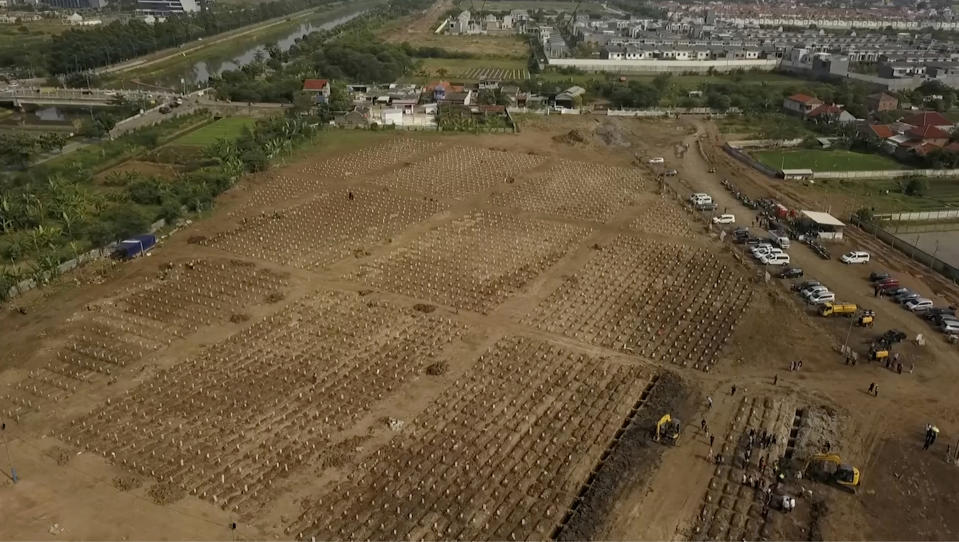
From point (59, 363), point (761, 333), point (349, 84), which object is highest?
point (349, 84)

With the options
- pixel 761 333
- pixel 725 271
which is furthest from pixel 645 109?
pixel 761 333

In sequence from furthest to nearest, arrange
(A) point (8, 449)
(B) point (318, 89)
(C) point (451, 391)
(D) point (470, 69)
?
(D) point (470, 69) → (B) point (318, 89) → (C) point (451, 391) → (A) point (8, 449)

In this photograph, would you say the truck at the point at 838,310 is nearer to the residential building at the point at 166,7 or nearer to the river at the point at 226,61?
the river at the point at 226,61

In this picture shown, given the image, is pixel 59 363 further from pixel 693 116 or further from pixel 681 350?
pixel 693 116

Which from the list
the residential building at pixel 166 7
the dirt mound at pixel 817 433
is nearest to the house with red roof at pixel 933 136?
→ the dirt mound at pixel 817 433

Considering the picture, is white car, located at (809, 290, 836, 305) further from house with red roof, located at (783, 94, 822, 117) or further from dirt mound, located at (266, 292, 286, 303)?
house with red roof, located at (783, 94, 822, 117)

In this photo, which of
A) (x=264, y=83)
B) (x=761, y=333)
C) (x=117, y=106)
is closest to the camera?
(x=761, y=333)

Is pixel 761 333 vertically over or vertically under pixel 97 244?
under

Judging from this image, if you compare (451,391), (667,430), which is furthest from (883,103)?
(451,391)

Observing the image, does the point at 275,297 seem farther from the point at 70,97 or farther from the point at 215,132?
the point at 70,97
